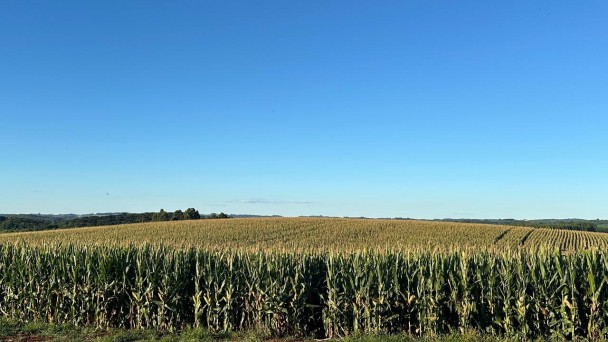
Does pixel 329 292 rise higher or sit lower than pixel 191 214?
lower

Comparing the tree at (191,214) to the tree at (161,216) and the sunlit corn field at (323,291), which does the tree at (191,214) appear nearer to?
the tree at (161,216)

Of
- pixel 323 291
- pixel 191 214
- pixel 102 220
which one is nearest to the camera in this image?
pixel 323 291

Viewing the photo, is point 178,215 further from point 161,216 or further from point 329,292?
point 329,292

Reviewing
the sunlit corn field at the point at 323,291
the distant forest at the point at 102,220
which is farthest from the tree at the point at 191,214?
the sunlit corn field at the point at 323,291

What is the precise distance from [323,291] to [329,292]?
2.10ft

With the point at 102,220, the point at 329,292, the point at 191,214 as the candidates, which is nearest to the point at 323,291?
the point at 329,292

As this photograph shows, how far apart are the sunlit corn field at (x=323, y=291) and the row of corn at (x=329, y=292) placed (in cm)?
3

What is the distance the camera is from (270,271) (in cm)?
1177

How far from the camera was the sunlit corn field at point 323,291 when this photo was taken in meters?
10.7

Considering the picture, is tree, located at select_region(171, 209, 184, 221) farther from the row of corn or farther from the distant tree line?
the row of corn

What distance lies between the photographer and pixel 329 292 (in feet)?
37.4

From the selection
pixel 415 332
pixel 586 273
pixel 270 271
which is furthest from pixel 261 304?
pixel 586 273

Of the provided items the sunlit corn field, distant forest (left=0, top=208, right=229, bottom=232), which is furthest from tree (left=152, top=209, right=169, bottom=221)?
the sunlit corn field

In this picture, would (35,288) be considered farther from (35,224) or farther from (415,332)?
(35,224)
